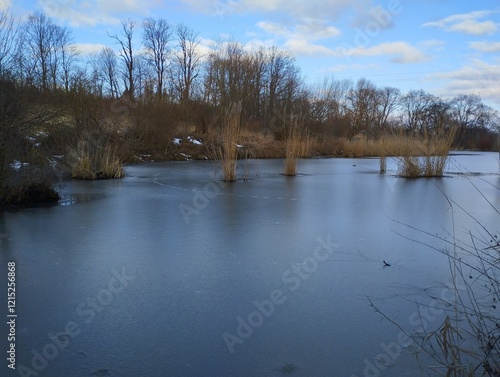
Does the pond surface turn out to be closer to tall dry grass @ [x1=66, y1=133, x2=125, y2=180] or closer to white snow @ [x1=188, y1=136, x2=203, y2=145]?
tall dry grass @ [x1=66, y1=133, x2=125, y2=180]

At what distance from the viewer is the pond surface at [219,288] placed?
2.05 metres

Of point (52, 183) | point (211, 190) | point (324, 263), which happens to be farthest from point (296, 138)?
point (324, 263)

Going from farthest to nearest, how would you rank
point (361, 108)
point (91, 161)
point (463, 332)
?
1. point (361, 108)
2. point (91, 161)
3. point (463, 332)

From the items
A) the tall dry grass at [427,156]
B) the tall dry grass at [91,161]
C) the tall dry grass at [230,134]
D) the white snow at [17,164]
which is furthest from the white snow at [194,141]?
the white snow at [17,164]

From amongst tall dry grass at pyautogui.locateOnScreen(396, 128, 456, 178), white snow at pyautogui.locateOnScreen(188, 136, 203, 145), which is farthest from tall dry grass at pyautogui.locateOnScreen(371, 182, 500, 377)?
white snow at pyautogui.locateOnScreen(188, 136, 203, 145)

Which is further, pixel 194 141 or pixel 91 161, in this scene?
pixel 194 141

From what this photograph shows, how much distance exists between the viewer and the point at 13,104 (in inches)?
239

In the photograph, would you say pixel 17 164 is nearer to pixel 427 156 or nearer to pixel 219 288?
pixel 219 288

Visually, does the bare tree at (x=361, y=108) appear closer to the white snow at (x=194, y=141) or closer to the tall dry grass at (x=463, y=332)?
the white snow at (x=194, y=141)

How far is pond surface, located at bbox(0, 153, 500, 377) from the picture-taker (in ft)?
6.74

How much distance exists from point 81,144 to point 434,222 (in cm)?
837

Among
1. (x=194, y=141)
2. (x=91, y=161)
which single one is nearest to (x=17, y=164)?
(x=91, y=161)

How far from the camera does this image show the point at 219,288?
116 inches

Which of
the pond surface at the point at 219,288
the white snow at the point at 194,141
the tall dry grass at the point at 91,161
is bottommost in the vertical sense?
the pond surface at the point at 219,288
